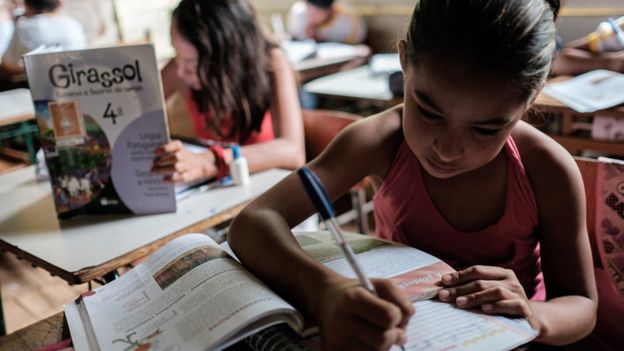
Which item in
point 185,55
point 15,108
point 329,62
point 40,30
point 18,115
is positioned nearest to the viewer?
point 185,55

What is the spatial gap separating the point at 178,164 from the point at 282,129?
0.65 meters

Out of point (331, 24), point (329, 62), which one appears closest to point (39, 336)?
point (329, 62)

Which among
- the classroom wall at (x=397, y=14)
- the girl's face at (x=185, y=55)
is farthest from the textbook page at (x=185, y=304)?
the classroom wall at (x=397, y=14)

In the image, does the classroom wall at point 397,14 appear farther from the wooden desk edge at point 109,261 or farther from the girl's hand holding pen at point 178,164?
the wooden desk edge at point 109,261

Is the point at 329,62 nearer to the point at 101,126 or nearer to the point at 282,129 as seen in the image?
the point at 282,129

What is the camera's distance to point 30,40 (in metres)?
4.17

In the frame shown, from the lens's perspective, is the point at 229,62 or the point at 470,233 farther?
the point at 229,62

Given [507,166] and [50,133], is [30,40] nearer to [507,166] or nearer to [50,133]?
[50,133]

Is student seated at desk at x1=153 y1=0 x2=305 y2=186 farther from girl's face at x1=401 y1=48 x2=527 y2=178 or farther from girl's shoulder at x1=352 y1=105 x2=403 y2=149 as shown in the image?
girl's face at x1=401 y1=48 x2=527 y2=178

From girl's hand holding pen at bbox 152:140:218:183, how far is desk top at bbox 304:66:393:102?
1444mm

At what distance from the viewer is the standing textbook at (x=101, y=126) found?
3.96ft

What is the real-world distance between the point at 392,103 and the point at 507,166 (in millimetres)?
1570

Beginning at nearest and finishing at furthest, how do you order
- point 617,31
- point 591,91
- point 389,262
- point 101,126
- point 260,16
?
1. point 389,262
2. point 101,126
3. point 591,91
4. point 617,31
5. point 260,16

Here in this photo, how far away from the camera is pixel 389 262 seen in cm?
91
